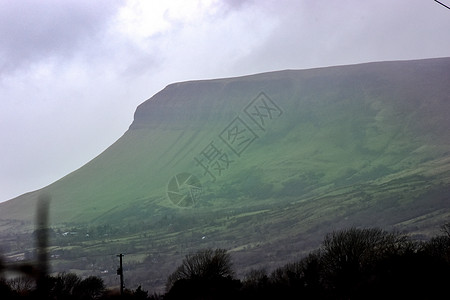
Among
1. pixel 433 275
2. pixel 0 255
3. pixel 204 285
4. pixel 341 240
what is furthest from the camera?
pixel 341 240

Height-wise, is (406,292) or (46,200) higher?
(46,200)

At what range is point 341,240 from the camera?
345ft

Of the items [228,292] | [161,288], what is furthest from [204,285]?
[161,288]

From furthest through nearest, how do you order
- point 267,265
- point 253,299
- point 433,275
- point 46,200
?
point 267,265 < point 253,299 < point 433,275 < point 46,200

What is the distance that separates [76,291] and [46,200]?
91.9 meters

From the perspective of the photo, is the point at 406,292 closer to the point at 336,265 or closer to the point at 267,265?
the point at 336,265

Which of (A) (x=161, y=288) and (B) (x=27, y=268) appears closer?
(B) (x=27, y=268)

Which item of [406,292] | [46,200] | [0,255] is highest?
[46,200]

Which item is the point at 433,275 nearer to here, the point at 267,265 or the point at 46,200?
the point at 46,200

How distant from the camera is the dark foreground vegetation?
3859cm

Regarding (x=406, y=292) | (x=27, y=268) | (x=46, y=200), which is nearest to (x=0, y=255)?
(x=27, y=268)

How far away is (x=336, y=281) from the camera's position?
6950cm

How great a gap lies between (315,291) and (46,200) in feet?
178

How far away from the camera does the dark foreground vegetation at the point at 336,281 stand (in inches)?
1519
